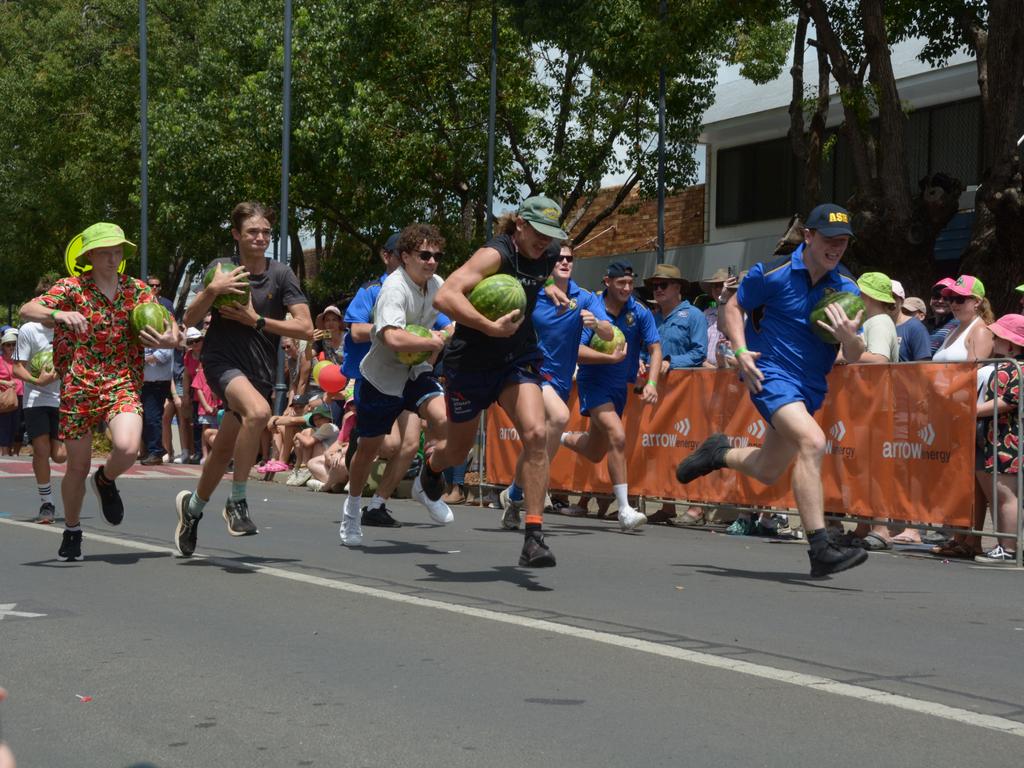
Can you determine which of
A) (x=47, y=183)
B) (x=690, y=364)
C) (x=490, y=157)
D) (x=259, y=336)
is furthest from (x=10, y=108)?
(x=259, y=336)

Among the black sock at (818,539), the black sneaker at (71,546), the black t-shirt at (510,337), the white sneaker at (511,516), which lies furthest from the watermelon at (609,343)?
the black sneaker at (71,546)

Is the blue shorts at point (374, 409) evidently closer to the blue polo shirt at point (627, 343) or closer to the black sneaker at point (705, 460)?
the black sneaker at point (705, 460)

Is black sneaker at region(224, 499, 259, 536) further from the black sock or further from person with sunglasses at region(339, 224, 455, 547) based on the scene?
the black sock

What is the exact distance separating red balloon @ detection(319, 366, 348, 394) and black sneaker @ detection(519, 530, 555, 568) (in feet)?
29.0

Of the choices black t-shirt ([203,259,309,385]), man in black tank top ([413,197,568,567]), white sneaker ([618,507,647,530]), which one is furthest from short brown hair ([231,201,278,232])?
white sneaker ([618,507,647,530])

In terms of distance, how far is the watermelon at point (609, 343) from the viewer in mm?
12203

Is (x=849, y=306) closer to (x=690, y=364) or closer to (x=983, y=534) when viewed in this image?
(x=983, y=534)

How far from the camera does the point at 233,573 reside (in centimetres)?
862

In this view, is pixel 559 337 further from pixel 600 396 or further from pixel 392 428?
pixel 392 428

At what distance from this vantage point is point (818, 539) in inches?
328

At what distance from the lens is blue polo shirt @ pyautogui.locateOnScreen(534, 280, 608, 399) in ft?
38.2

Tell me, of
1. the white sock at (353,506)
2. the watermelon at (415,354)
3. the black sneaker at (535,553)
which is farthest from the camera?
the white sock at (353,506)

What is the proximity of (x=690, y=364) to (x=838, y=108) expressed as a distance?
15.2 meters

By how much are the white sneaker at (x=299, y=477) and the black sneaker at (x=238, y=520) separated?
829cm
